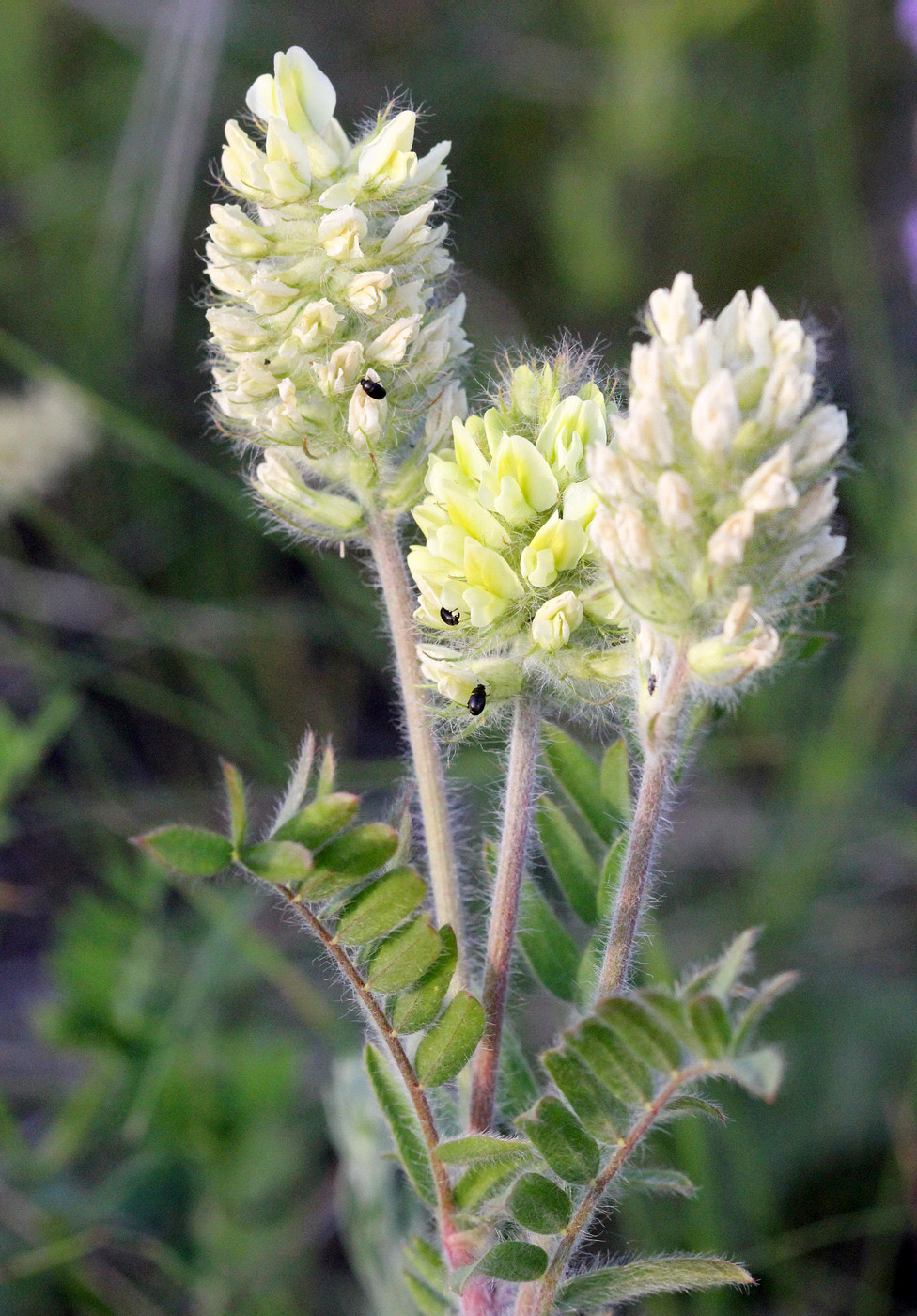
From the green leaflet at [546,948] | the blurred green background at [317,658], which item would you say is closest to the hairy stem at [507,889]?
the green leaflet at [546,948]

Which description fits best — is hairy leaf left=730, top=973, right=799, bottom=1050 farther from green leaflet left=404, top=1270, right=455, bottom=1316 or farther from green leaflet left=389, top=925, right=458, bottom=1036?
green leaflet left=404, top=1270, right=455, bottom=1316

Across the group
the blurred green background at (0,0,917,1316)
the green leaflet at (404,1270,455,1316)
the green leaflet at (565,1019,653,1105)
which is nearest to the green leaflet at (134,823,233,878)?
the green leaflet at (565,1019,653,1105)

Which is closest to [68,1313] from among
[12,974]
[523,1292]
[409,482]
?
[12,974]

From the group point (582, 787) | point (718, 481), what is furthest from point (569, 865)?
point (718, 481)

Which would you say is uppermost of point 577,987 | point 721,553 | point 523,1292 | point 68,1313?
point 721,553

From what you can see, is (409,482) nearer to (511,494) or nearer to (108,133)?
(511,494)
